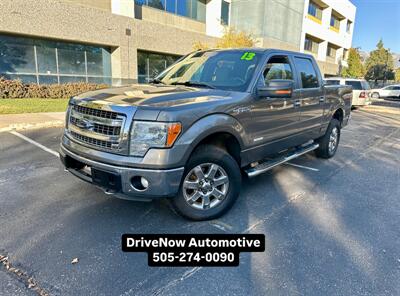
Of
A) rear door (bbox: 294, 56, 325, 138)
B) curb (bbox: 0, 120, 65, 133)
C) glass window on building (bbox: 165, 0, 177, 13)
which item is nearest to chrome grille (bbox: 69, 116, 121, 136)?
rear door (bbox: 294, 56, 325, 138)

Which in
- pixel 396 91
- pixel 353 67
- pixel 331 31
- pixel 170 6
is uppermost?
pixel 331 31

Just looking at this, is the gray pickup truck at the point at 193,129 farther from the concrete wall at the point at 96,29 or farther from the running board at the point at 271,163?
the concrete wall at the point at 96,29

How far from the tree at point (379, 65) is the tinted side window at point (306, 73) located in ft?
190

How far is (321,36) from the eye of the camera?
118 ft

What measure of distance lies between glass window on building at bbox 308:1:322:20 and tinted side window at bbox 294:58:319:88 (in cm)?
3371

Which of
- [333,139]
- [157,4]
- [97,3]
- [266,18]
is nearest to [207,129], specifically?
[333,139]

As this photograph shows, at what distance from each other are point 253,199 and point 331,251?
1.29 meters

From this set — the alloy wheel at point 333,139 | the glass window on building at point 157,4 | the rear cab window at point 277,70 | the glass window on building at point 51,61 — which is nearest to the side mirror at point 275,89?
the rear cab window at point 277,70

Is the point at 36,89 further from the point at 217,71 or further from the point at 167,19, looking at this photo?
the point at 217,71

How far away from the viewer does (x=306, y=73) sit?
16.2 feet

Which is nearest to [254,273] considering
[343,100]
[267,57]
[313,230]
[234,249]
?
[234,249]

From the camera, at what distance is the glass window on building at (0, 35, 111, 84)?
44.0 feet

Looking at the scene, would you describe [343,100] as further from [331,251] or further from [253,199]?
[331,251]

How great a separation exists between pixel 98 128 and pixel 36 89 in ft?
41.2
